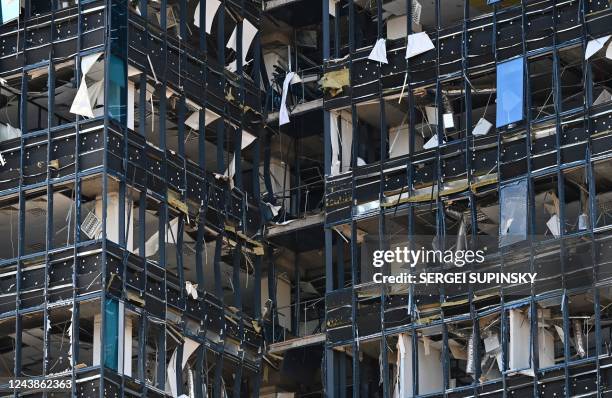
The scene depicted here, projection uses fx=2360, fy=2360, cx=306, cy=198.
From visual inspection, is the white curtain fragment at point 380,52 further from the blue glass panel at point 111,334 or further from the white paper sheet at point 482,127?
the blue glass panel at point 111,334

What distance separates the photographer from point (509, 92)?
8519 centimetres

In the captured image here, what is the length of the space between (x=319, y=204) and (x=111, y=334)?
15263mm

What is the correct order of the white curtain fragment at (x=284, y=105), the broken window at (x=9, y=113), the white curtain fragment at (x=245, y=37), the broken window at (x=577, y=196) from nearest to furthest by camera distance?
the broken window at (x=577, y=196), the broken window at (x=9, y=113), the white curtain fragment at (x=284, y=105), the white curtain fragment at (x=245, y=37)

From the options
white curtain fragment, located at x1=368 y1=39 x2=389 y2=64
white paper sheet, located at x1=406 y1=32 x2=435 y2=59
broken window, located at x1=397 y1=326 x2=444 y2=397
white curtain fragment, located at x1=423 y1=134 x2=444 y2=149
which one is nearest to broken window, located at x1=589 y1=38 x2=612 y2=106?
white curtain fragment, located at x1=423 y1=134 x2=444 y2=149

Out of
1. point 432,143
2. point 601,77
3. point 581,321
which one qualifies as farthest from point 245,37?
point 581,321

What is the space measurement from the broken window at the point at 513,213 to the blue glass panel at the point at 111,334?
13759 mm

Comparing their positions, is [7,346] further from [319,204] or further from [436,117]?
[436,117]

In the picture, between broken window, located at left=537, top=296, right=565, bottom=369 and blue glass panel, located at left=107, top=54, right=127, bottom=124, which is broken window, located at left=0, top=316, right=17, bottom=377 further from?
broken window, located at left=537, top=296, right=565, bottom=369

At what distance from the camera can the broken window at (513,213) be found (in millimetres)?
82938

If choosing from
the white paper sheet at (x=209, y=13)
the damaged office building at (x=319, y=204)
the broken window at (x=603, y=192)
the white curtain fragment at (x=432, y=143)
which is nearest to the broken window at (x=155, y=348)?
the damaged office building at (x=319, y=204)

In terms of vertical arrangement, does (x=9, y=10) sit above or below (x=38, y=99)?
above

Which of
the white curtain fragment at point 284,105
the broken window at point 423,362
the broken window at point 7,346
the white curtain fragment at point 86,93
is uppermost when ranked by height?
the white curtain fragment at point 284,105

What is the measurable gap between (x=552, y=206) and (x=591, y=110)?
3692 mm

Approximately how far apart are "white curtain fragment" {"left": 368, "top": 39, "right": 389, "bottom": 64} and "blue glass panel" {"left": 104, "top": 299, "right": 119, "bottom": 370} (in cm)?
1484
